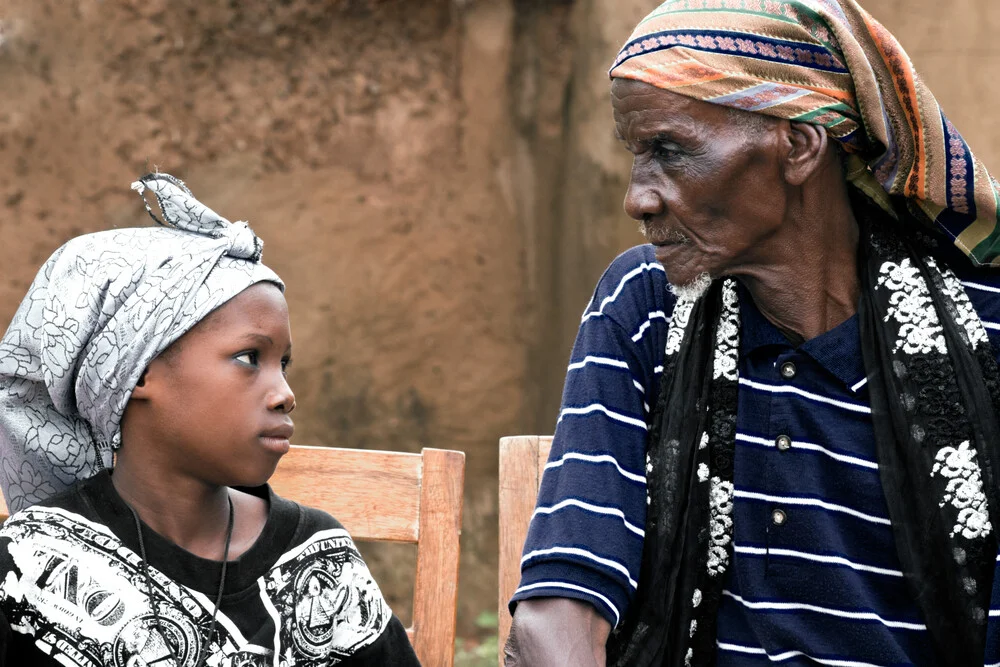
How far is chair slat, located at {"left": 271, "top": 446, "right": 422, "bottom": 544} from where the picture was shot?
286 cm

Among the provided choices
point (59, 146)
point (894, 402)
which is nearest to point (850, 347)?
point (894, 402)

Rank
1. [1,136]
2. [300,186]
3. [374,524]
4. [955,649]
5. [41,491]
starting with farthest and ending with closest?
[300,186] < [1,136] < [374,524] < [41,491] < [955,649]

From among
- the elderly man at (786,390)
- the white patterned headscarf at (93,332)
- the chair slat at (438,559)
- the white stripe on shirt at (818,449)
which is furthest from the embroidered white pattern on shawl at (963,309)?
the white patterned headscarf at (93,332)

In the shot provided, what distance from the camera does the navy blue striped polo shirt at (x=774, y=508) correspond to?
7.54 ft

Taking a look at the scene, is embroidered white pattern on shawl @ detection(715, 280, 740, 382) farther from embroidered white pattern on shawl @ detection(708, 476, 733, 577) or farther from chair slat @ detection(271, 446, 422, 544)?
chair slat @ detection(271, 446, 422, 544)

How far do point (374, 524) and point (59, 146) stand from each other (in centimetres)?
258

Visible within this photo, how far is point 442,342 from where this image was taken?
206 inches

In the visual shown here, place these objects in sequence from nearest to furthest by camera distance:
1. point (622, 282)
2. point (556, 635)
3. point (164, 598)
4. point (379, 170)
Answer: point (556, 635), point (164, 598), point (622, 282), point (379, 170)

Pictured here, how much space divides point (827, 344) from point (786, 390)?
12 cm

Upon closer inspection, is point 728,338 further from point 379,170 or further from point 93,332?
point 379,170

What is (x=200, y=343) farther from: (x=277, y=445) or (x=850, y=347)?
(x=850, y=347)

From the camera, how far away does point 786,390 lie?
2.40 metres

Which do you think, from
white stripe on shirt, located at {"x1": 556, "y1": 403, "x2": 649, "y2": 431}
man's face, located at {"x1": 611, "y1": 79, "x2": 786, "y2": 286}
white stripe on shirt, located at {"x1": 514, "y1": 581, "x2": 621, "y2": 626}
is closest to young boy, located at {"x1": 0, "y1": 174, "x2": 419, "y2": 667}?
white stripe on shirt, located at {"x1": 514, "y1": 581, "x2": 621, "y2": 626}

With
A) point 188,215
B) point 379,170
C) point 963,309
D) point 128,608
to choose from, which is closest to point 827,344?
point 963,309
